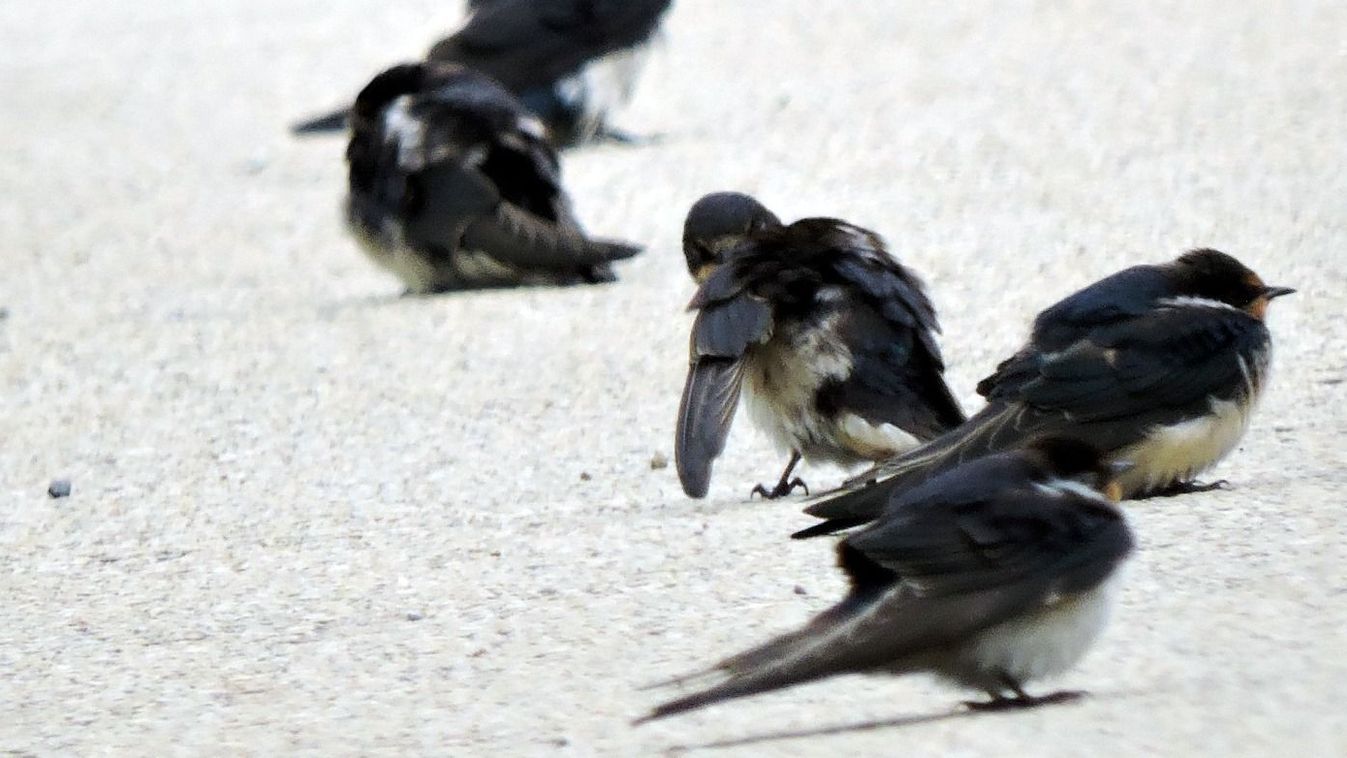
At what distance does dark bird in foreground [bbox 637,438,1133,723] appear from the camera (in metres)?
3.80

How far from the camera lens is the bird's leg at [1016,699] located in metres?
3.94

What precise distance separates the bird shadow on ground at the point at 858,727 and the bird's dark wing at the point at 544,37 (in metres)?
7.80

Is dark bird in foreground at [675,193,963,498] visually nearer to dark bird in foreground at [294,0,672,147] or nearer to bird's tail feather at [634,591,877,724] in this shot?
bird's tail feather at [634,591,877,724]

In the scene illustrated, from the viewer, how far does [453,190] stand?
8.90 meters

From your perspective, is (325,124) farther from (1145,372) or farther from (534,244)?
(1145,372)

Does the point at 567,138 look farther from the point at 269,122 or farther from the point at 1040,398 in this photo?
the point at 1040,398

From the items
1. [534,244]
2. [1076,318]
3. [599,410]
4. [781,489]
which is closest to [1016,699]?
[1076,318]

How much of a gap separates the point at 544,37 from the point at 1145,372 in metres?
6.86

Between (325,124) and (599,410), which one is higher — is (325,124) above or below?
below

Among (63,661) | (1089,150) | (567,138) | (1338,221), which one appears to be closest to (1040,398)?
(63,661)

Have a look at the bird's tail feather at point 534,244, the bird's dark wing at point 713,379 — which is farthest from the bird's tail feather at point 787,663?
Result: the bird's tail feather at point 534,244

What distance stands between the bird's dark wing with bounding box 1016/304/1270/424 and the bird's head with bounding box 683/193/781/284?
1.57 meters

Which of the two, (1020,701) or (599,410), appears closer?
(1020,701)

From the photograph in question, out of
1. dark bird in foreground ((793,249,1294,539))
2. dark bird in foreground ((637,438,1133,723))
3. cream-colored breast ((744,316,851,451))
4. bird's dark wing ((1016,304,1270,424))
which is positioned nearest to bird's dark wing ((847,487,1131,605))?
dark bird in foreground ((637,438,1133,723))
